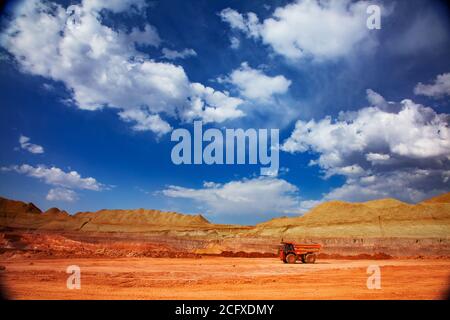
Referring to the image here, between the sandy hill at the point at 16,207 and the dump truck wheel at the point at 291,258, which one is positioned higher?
the sandy hill at the point at 16,207

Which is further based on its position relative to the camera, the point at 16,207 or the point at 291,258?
the point at 16,207

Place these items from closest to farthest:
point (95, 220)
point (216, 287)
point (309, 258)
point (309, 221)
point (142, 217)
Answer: point (216, 287) < point (309, 258) < point (309, 221) < point (95, 220) < point (142, 217)

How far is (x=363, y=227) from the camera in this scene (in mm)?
52438

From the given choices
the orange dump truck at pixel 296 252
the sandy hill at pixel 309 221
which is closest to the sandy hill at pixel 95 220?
the sandy hill at pixel 309 221

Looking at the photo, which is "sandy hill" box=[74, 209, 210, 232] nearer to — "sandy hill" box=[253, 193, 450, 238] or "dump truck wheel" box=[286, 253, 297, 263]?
"sandy hill" box=[253, 193, 450, 238]

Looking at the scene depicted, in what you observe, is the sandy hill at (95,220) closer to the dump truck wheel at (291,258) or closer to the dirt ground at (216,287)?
the dump truck wheel at (291,258)

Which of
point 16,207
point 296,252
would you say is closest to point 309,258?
point 296,252

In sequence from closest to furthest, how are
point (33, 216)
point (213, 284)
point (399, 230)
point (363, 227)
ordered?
point (213, 284)
point (399, 230)
point (363, 227)
point (33, 216)

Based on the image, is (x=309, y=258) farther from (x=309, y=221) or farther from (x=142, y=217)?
(x=142, y=217)

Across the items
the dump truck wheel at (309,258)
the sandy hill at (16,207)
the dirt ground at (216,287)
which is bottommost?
the dump truck wheel at (309,258)
